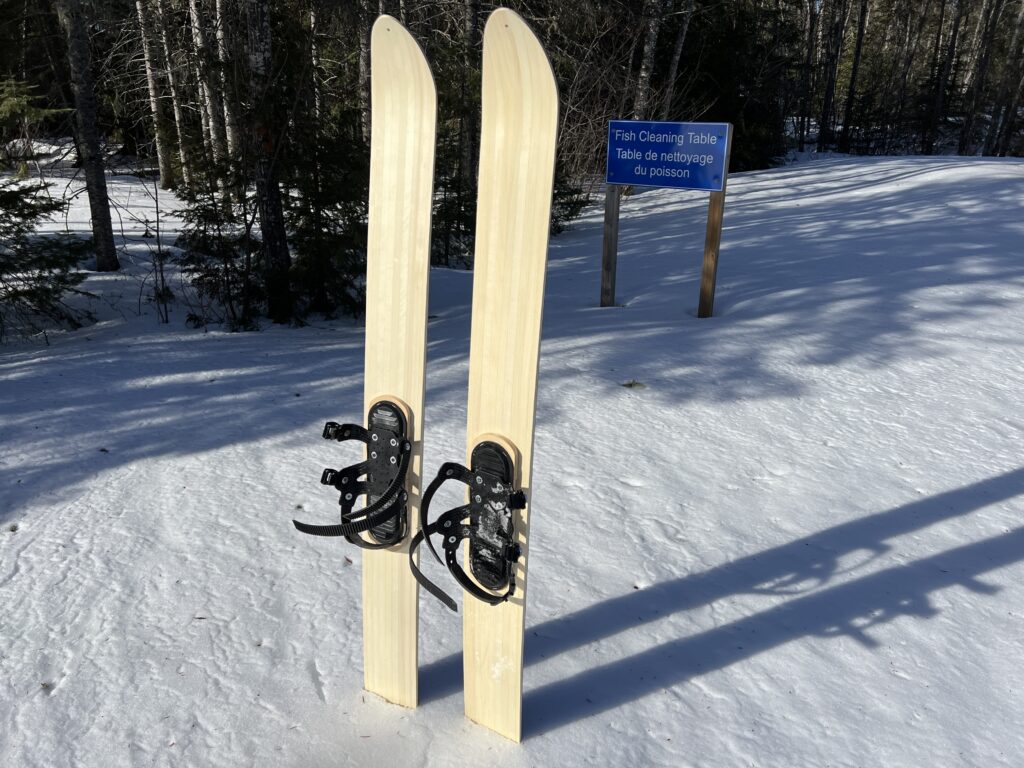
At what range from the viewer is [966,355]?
16.1 ft

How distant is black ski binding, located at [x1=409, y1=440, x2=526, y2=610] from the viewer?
1.79 metres

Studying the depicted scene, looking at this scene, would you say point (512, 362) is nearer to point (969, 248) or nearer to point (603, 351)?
point (603, 351)

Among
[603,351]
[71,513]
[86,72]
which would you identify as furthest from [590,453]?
[86,72]

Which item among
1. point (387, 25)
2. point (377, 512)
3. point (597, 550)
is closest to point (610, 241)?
point (597, 550)

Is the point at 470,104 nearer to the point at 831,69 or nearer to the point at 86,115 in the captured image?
the point at 86,115

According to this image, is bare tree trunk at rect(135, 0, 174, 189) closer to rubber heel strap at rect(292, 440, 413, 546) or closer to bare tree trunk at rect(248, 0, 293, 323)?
bare tree trunk at rect(248, 0, 293, 323)

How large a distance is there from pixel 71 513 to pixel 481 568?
2.13m

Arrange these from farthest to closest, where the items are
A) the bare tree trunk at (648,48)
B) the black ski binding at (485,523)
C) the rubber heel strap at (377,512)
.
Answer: the bare tree trunk at (648,48)
the rubber heel strap at (377,512)
the black ski binding at (485,523)

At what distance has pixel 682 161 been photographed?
18.5 feet

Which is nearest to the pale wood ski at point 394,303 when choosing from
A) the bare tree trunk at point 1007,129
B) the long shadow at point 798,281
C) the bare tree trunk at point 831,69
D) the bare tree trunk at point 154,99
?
the long shadow at point 798,281

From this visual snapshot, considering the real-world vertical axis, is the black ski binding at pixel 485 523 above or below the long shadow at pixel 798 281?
above

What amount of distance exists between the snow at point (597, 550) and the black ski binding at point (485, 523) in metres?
0.49

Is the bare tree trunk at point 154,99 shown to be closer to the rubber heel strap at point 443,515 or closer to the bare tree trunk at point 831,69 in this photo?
the rubber heel strap at point 443,515

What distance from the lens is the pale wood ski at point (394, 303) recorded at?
73.9 inches
